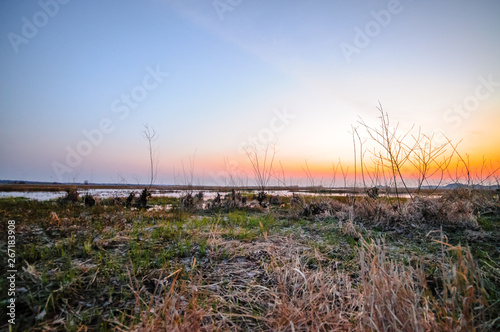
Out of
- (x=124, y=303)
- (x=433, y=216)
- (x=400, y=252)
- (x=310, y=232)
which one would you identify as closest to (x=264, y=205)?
(x=310, y=232)

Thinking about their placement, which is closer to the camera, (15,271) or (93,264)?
(15,271)

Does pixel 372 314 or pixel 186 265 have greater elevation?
pixel 372 314

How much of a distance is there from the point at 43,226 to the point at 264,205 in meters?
9.06

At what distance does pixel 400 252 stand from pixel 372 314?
3460 millimetres

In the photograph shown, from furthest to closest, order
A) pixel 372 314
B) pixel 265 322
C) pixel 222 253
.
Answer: pixel 222 253, pixel 265 322, pixel 372 314

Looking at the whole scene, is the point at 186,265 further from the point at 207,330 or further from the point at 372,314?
the point at 372,314

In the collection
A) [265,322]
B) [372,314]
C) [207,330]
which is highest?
[372,314]

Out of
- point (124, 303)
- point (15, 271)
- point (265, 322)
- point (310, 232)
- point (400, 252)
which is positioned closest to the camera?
point (265, 322)

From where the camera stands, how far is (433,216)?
7105mm

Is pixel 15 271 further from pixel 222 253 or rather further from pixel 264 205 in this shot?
pixel 264 205

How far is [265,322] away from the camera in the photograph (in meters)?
2.49

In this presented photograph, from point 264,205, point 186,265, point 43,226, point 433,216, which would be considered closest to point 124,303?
point 186,265

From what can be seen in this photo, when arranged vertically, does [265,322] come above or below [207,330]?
below

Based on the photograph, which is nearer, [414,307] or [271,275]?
[414,307]
